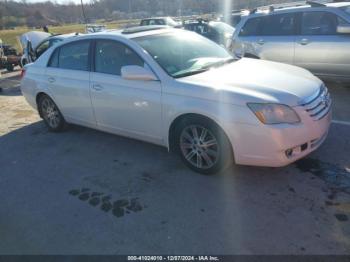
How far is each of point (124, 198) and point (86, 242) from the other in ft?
2.37

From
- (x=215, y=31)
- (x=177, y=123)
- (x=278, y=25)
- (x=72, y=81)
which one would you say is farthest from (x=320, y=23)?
(x=215, y=31)

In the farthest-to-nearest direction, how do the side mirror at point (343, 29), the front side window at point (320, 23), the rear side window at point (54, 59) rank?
the front side window at point (320, 23)
the side mirror at point (343, 29)
the rear side window at point (54, 59)

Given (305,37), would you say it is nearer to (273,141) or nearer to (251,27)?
(251,27)

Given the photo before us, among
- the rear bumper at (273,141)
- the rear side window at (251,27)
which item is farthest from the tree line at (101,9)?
the rear bumper at (273,141)

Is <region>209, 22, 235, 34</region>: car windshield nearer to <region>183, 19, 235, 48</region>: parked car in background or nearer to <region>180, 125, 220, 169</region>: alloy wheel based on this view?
<region>183, 19, 235, 48</region>: parked car in background

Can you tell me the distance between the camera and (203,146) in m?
3.83

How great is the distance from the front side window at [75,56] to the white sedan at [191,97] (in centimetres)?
2

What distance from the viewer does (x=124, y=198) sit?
12.1ft

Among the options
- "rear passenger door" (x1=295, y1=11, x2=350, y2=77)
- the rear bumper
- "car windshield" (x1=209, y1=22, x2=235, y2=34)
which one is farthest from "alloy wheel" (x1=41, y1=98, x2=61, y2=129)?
"car windshield" (x1=209, y1=22, x2=235, y2=34)

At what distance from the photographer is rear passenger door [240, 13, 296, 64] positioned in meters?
7.09

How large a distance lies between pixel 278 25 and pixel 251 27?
0.66 meters

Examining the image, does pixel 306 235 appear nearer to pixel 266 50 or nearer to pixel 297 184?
pixel 297 184

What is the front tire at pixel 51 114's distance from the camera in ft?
18.8

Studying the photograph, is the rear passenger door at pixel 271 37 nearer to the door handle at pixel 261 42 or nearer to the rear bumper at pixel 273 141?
the door handle at pixel 261 42
